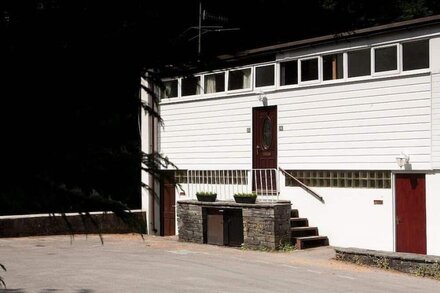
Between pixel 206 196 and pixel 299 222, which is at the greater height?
pixel 206 196

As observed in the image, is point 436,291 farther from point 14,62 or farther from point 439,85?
point 14,62

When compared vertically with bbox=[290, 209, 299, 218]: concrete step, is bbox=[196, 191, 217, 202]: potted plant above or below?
above

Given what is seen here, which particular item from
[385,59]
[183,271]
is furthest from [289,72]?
[183,271]

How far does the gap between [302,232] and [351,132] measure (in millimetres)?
2889

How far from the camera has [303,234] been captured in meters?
17.9

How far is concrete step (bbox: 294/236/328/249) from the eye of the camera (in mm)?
17484

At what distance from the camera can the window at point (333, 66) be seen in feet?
58.6

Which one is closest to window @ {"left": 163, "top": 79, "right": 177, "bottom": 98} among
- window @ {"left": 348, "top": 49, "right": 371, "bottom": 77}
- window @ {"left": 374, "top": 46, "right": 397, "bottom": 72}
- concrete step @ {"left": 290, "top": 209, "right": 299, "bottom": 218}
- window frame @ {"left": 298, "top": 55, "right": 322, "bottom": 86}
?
window @ {"left": 374, "top": 46, "right": 397, "bottom": 72}

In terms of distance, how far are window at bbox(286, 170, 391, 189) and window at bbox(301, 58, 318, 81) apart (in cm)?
253

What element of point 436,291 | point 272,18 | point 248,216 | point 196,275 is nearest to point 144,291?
point 196,275

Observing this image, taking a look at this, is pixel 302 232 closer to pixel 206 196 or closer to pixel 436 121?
pixel 206 196

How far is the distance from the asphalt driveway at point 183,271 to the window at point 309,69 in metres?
4.59

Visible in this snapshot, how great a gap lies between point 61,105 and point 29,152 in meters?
0.21

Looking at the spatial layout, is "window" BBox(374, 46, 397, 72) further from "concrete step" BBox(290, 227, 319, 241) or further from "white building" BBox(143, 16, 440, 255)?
"concrete step" BBox(290, 227, 319, 241)
